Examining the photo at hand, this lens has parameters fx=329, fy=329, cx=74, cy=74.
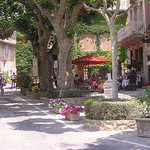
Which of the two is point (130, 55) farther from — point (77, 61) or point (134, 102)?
point (134, 102)

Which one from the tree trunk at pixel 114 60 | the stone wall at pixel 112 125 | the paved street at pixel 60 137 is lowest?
the paved street at pixel 60 137

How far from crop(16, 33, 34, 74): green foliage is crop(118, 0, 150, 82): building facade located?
53.5 feet

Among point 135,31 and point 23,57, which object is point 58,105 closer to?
point 135,31

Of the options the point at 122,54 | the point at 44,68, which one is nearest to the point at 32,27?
the point at 44,68

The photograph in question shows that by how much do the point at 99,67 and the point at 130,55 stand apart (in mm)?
7073

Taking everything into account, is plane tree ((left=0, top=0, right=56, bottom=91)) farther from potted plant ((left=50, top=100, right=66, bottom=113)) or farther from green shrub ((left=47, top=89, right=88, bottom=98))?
potted plant ((left=50, top=100, right=66, bottom=113))

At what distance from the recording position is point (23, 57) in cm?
4506

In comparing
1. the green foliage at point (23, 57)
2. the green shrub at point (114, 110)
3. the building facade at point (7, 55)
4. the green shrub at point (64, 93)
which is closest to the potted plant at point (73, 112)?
the green shrub at point (114, 110)

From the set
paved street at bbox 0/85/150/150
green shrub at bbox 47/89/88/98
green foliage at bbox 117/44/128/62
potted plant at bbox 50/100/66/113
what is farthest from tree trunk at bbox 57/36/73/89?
green foliage at bbox 117/44/128/62

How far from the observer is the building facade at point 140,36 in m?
27.8

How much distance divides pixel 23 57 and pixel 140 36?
21.3 m

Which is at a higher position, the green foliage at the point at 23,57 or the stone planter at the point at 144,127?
the green foliage at the point at 23,57

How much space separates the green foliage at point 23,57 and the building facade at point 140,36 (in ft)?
53.5

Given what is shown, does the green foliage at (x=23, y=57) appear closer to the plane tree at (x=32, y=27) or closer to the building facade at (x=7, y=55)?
the building facade at (x=7, y=55)
